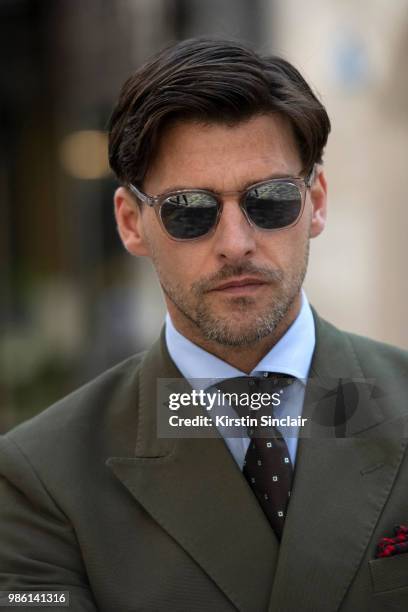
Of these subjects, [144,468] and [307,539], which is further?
[144,468]

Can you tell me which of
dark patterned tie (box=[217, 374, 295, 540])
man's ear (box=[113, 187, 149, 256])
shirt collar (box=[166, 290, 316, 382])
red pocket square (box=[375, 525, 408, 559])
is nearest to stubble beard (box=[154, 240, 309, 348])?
shirt collar (box=[166, 290, 316, 382])

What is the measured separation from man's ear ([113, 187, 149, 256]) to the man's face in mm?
245

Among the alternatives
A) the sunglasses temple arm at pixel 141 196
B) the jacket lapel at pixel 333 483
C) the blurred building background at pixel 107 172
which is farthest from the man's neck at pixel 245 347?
the blurred building background at pixel 107 172

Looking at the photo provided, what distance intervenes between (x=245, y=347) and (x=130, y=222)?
26.1 inches

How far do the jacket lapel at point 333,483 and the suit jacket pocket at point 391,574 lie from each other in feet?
0.21

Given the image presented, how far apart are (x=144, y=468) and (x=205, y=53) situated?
4.29 feet

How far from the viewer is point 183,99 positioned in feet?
9.39

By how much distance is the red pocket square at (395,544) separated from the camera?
2.62 m

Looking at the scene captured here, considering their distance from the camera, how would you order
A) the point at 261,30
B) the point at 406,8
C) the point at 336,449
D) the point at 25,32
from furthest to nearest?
the point at 25,32, the point at 261,30, the point at 406,8, the point at 336,449

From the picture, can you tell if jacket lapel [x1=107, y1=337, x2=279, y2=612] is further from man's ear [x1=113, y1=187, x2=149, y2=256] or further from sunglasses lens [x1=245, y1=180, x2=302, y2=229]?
sunglasses lens [x1=245, y1=180, x2=302, y2=229]

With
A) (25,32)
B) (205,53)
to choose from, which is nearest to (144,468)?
(205,53)

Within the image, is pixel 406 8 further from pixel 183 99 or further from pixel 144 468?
pixel 144 468

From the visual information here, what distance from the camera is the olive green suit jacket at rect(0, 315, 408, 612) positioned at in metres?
2.63

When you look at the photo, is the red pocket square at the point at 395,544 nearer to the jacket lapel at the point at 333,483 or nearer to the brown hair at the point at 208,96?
the jacket lapel at the point at 333,483
